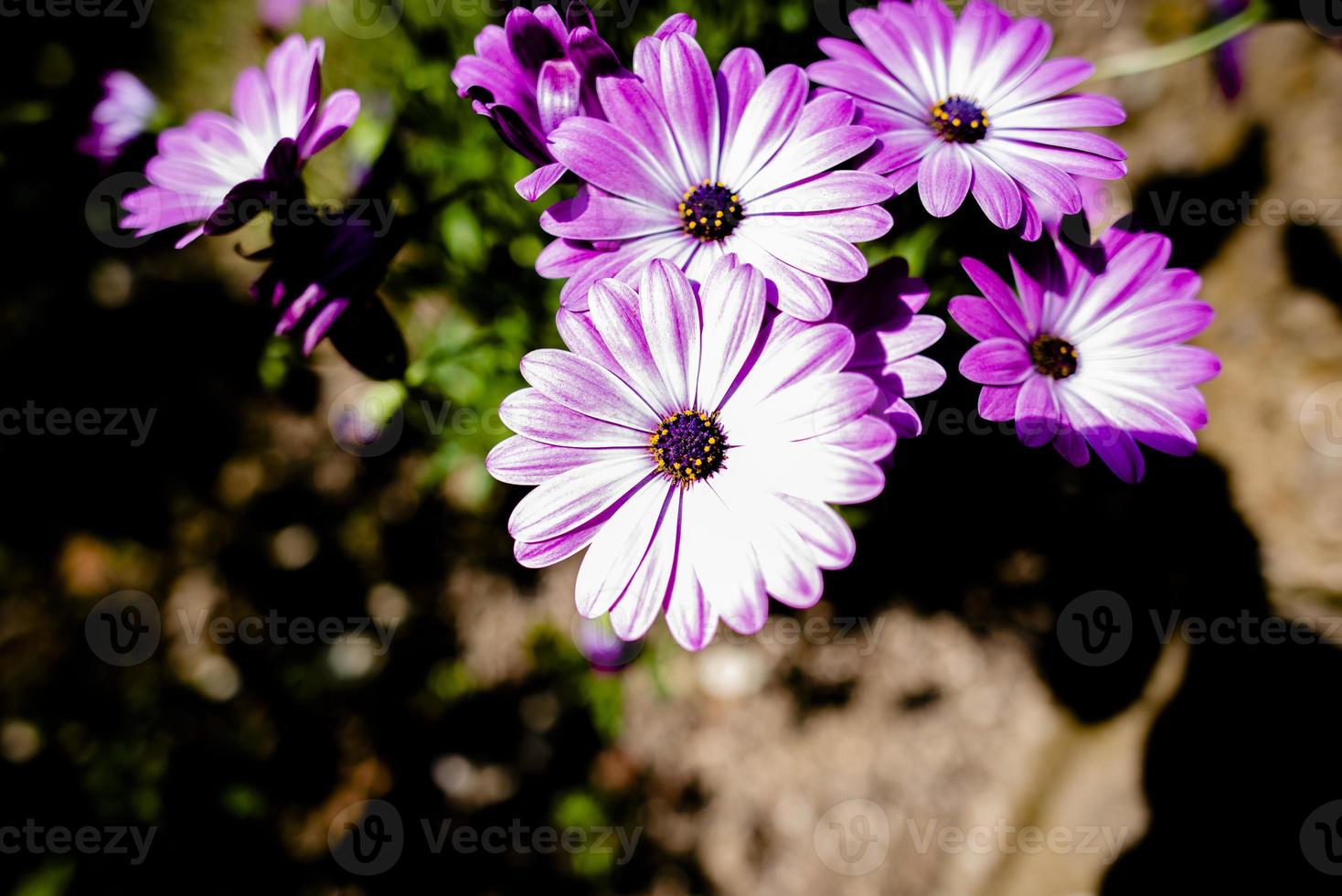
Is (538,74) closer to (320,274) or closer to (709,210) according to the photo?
(709,210)

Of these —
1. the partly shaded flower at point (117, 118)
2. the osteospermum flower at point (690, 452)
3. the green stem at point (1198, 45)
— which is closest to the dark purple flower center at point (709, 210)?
the osteospermum flower at point (690, 452)

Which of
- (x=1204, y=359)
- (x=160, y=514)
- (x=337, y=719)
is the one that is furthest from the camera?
(x=160, y=514)

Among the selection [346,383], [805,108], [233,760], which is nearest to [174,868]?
[233,760]

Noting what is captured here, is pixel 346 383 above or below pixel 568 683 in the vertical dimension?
above

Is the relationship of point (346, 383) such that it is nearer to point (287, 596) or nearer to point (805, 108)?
point (287, 596)

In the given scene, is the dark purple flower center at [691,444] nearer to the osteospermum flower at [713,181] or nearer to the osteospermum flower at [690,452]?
the osteospermum flower at [690,452]

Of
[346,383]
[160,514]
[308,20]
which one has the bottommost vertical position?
[160,514]

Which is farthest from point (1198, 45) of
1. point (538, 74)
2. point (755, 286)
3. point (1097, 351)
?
point (538, 74)
